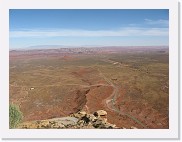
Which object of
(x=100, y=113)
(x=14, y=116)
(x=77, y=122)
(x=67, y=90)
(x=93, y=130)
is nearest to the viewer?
(x=93, y=130)

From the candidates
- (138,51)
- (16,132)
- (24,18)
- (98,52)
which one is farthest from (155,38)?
(16,132)

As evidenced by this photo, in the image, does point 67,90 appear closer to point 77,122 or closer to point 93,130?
point 77,122

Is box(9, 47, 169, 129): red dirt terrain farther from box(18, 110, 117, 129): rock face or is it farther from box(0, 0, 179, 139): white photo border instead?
box(0, 0, 179, 139): white photo border

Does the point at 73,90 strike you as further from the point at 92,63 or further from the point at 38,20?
the point at 38,20

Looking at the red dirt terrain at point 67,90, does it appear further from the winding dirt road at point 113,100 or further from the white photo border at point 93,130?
the white photo border at point 93,130

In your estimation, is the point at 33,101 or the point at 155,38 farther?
the point at 33,101

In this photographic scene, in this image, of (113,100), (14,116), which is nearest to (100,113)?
(113,100)
